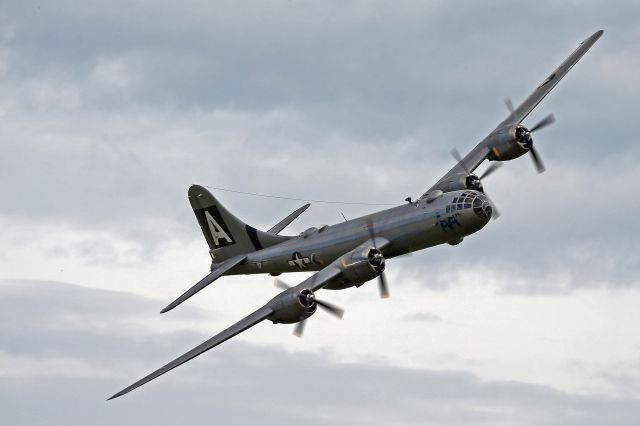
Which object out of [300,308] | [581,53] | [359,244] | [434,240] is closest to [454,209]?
[434,240]

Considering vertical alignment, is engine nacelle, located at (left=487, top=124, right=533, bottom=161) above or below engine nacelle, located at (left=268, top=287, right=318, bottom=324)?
above

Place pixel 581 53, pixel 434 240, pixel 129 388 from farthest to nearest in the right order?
pixel 581 53 → pixel 434 240 → pixel 129 388

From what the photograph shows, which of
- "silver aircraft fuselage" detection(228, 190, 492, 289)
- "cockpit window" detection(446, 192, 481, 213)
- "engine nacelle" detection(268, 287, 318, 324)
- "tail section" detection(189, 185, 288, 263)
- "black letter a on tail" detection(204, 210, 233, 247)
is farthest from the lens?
"black letter a on tail" detection(204, 210, 233, 247)

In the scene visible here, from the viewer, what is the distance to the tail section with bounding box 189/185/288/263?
199 feet

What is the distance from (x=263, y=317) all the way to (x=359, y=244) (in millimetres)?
7318

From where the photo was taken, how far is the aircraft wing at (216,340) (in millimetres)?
48344

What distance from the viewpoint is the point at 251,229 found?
200 feet

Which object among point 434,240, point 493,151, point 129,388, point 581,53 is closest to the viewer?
point 129,388

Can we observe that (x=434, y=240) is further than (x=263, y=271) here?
No

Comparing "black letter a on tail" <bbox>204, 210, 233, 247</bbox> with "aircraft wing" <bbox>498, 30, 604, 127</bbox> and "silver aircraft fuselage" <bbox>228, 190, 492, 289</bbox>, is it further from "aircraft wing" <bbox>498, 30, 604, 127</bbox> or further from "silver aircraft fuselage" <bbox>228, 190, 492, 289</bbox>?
"aircraft wing" <bbox>498, 30, 604, 127</bbox>

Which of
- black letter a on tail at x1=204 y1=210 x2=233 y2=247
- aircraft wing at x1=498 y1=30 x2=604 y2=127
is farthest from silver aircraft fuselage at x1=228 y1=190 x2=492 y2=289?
aircraft wing at x1=498 y1=30 x2=604 y2=127

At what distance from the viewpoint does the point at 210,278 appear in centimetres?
5959

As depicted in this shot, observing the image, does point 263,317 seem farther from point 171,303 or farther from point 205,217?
point 205,217

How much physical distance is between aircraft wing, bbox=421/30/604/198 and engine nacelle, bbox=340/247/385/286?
5401mm
